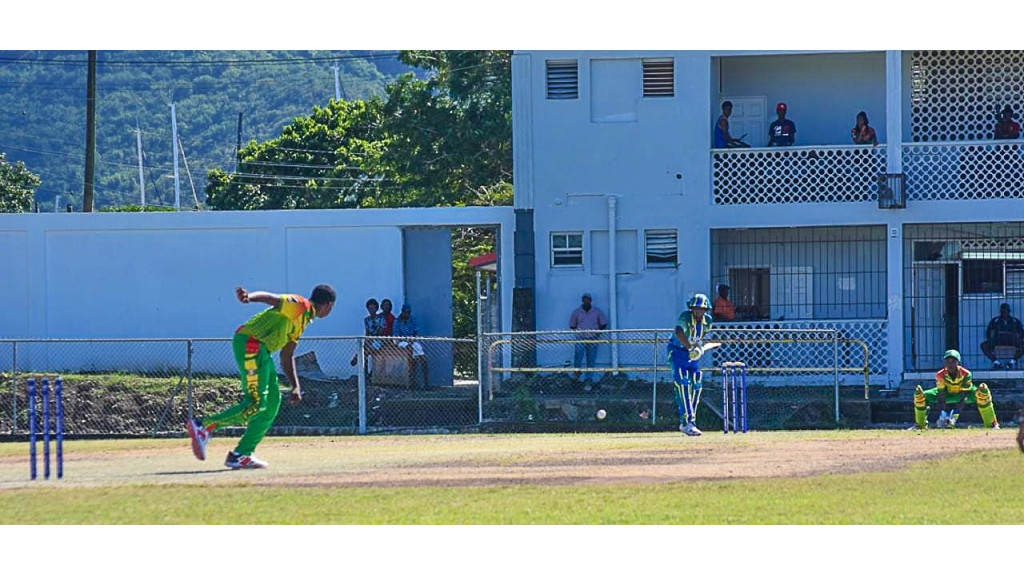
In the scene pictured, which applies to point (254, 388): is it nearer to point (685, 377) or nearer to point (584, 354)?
point (685, 377)

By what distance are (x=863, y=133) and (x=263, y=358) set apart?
15772mm

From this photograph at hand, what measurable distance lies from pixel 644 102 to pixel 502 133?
15332mm

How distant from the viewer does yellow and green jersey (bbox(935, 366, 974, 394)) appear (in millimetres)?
20547

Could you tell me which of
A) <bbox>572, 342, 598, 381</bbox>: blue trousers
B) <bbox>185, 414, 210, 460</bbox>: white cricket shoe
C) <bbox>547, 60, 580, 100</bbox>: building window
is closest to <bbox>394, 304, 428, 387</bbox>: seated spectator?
<bbox>572, 342, 598, 381</bbox>: blue trousers

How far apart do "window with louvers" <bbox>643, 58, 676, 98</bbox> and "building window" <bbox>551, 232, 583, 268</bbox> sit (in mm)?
2817

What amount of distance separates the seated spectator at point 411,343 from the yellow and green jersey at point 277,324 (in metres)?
11.0

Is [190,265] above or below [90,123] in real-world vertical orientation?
below

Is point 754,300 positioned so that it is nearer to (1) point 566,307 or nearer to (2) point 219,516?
(1) point 566,307

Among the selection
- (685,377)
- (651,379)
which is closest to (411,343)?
(651,379)

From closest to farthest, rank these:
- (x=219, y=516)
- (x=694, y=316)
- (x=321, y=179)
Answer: (x=219, y=516), (x=694, y=316), (x=321, y=179)

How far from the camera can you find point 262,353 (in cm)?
1351

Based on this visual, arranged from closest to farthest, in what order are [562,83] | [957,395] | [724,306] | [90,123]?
[957,395], [724,306], [562,83], [90,123]

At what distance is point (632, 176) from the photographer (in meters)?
26.6

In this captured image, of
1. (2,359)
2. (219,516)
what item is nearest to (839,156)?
(2,359)
